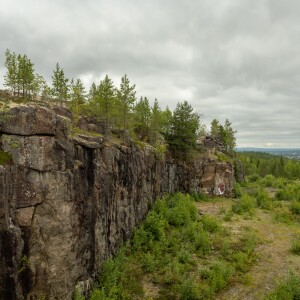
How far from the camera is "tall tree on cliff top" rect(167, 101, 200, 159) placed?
52344mm

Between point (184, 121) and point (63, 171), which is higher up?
point (184, 121)

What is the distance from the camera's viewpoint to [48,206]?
1623 centimetres

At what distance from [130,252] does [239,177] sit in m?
53.6

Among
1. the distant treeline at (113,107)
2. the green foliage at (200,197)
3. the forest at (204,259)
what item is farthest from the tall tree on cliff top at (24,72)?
the green foliage at (200,197)

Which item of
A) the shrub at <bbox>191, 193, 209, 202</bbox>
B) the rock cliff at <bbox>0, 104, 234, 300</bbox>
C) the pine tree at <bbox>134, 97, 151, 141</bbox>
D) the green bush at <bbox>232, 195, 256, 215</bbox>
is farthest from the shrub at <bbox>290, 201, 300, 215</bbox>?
the rock cliff at <bbox>0, 104, 234, 300</bbox>

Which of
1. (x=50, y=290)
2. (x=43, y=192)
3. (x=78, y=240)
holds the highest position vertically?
(x=43, y=192)

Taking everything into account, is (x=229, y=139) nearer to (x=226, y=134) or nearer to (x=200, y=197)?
(x=226, y=134)

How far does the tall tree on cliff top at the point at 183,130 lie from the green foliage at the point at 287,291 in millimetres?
33603

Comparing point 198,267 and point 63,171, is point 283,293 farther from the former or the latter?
point 63,171

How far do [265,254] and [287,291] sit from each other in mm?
8702

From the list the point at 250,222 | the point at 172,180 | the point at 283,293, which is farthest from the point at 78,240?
the point at 172,180

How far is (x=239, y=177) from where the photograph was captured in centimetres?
7356

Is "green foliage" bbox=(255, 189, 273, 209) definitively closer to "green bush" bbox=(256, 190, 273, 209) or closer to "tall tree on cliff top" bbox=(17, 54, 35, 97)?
"green bush" bbox=(256, 190, 273, 209)

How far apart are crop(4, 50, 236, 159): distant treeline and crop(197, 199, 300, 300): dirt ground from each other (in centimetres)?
1426
